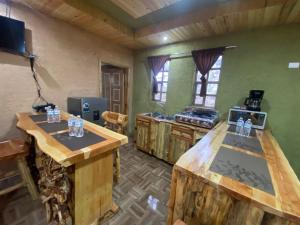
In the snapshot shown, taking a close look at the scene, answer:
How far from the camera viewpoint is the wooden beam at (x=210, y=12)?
1.71 metres

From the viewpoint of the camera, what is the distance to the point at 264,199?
2.42 ft

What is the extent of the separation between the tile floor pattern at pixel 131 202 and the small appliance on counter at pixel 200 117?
979 millimetres

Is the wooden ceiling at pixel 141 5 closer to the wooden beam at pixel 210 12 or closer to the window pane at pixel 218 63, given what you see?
the wooden beam at pixel 210 12

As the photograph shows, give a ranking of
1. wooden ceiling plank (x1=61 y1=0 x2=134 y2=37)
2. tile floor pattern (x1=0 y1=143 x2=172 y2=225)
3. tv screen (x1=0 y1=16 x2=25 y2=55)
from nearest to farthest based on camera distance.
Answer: tile floor pattern (x1=0 y1=143 x2=172 y2=225) < tv screen (x1=0 y1=16 x2=25 y2=55) < wooden ceiling plank (x1=61 y1=0 x2=134 y2=37)

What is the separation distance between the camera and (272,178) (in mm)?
921

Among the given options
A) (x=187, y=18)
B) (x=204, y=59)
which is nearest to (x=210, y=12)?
(x=187, y=18)

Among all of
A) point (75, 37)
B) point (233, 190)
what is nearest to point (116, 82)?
point (75, 37)

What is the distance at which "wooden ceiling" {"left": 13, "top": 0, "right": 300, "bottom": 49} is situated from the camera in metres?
1.77

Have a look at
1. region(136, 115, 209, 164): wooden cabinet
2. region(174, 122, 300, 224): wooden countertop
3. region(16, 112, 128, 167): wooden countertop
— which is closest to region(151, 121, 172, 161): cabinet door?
region(136, 115, 209, 164): wooden cabinet

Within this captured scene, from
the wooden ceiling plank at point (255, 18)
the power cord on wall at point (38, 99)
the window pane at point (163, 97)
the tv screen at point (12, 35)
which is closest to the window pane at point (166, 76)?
the window pane at point (163, 97)

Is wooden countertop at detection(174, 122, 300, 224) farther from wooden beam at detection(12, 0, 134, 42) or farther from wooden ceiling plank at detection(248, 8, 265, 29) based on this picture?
wooden beam at detection(12, 0, 134, 42)

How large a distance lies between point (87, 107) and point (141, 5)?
1822 millimetres

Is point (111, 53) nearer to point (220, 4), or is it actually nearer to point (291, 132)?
point (220, 4)

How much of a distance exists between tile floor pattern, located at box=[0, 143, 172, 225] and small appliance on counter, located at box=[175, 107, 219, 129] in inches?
38.5
